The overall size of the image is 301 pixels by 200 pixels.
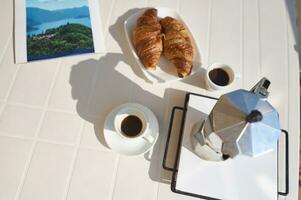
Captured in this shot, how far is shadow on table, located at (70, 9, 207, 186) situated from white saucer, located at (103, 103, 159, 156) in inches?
1.0

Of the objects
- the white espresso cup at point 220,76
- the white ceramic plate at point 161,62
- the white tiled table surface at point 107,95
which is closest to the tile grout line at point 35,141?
the white tiled table surface at point 107,95

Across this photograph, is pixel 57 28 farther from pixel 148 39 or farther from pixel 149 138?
pixel 149 138

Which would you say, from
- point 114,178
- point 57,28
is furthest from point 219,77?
point 57,28

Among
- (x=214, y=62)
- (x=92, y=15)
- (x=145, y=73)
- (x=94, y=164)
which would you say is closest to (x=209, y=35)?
(x=214, y=62)

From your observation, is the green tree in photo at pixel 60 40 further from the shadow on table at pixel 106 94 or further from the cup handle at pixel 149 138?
the cup handle at pixel 149 138

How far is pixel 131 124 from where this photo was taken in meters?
0.73

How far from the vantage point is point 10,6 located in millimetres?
896

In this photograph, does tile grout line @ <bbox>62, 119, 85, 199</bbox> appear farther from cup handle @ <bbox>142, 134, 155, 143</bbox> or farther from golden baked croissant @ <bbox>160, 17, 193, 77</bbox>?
golden baked croissant @ <bbox>160, 17, 193, 77</bbox>

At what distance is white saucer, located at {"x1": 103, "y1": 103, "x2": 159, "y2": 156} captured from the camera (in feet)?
2.38

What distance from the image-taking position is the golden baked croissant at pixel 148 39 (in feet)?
2.61

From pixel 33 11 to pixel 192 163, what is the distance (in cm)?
64

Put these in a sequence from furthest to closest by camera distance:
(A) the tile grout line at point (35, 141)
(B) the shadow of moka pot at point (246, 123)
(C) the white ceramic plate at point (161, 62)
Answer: (C) the white ceramic plate at point (161, 62) → (A) the tile grout line at point (35, 141) → (B) the shadow of moka pot at point (246, 123)

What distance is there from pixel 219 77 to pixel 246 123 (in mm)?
314

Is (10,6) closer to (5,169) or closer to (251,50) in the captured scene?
(5,169)
